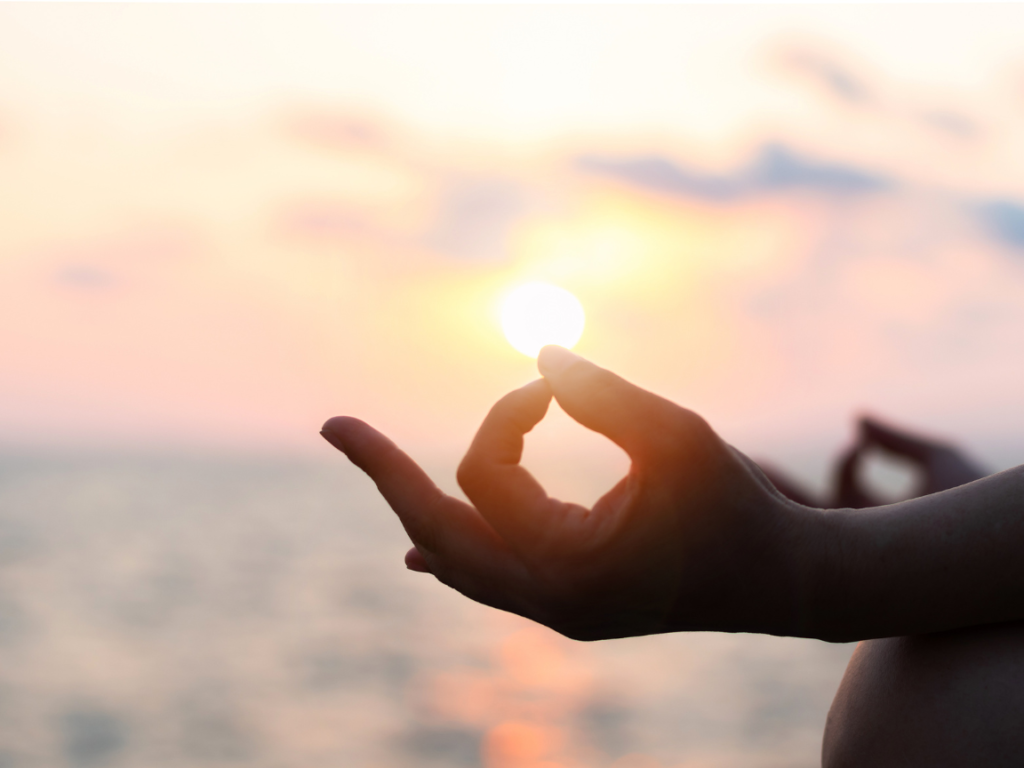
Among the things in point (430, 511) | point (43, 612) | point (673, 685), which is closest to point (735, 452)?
point (430, 511)

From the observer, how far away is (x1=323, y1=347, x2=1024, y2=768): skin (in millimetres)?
1318

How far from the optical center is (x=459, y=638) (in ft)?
36.2

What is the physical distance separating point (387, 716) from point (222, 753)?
1608mm

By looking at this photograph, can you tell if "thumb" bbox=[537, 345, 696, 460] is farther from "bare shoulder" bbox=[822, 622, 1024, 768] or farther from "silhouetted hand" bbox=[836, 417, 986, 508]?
"silhouetted hand" bbox=[836, 417, 986, 508]

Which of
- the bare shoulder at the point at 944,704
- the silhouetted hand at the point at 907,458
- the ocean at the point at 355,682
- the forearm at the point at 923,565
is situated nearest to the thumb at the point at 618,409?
the forearm at the point at 923,565

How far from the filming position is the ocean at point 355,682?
714cm

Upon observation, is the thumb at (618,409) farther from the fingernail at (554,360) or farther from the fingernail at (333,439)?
the fingernail at (333,439)

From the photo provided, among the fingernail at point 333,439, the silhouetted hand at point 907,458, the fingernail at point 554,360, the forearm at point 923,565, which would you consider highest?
the silhouetted hand at point 907,458

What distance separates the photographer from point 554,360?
4.62ft

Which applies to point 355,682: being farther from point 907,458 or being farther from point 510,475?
point 510,475

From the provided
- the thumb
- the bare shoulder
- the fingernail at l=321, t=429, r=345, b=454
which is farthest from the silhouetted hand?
the fingernail at l=321, t=429, r=345, b=454

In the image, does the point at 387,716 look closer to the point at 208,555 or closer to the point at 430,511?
the point at 430,511

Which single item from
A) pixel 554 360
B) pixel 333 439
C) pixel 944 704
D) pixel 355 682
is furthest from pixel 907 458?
pixel 355 682

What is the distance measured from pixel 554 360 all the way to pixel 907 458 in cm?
349
